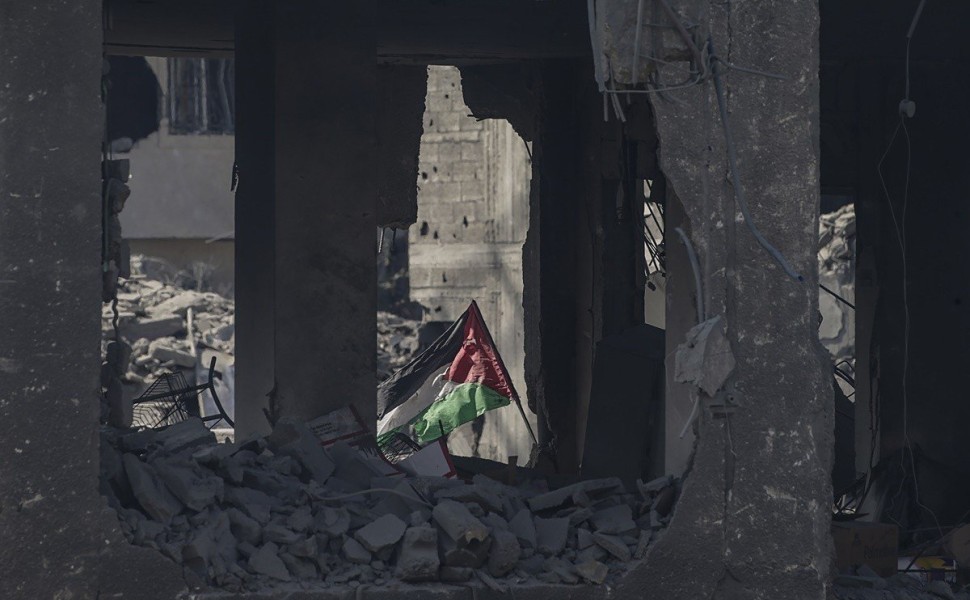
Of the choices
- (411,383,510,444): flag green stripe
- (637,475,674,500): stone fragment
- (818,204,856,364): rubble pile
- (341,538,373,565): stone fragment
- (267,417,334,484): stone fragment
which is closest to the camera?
(341,538,373,565): stone fragment

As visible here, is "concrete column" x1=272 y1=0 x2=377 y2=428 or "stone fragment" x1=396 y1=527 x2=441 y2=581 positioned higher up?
"concrete column" x1=272 y1=0 x2=377 y2=428

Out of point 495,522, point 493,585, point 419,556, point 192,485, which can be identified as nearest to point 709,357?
point 495,522

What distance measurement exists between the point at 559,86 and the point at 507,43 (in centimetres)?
125

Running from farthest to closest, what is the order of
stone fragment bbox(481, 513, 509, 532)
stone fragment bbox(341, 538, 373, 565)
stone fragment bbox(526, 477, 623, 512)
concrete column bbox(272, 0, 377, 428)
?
1. concrete column bbox(272, 0, 377, 428)
2. stone fragment bbox(526, 477, 623, 512)
3. stone fragment bbox(481, 513, 509, 532)
4. stone fragment bbox(341, 538, 373, 565)

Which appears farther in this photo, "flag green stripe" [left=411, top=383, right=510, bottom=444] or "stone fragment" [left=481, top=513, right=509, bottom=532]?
"flag green stripe" [left=411, top=383, right=510, bottom=444]

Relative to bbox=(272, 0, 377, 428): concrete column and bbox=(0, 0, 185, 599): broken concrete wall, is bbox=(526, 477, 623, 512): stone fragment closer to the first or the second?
bbox=(0, 0, 185, 599): broken concrete wall

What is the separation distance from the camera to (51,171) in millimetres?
5070

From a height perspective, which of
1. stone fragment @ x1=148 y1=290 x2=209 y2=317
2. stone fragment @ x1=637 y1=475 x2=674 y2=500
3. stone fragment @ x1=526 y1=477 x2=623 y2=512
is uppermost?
stone fragment @ x1=637 y1=475 x2=674 y2=500

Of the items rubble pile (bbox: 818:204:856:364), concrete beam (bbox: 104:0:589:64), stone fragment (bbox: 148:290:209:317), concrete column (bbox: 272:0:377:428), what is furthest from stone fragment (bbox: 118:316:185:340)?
concrete column (bbox: 272:0:377:428)

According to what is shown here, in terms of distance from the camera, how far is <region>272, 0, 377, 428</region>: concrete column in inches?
314

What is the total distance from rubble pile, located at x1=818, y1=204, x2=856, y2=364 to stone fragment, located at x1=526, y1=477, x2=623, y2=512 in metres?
15.2

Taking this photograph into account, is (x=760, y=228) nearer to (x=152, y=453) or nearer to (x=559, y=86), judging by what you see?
(x=152, y=453)

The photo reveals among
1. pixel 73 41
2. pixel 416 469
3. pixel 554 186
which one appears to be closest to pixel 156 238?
pixel 554 186

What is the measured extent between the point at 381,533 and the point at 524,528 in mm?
625
